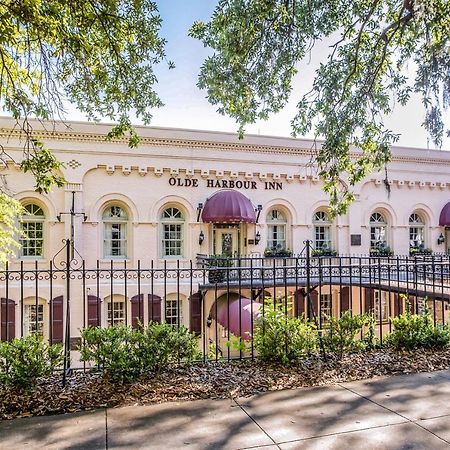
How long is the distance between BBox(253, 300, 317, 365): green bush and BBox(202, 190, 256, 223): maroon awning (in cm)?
1139

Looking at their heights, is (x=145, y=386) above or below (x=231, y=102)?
below

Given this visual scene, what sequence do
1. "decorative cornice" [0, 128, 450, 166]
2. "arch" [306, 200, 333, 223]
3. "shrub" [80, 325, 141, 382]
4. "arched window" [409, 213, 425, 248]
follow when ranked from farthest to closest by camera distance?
"arched window" [409, 213, 425, 248] → "arch" [306, 200, 333, 223] → "decorative cornice" [0, 128, 450, 166] → "shrub" [80, 325, 141, 382]

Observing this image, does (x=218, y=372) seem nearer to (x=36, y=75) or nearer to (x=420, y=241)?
(x=36, y=75)

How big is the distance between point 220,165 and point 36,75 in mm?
11799

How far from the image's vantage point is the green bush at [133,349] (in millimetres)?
5152

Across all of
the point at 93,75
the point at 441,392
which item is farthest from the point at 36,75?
the point at 441,392

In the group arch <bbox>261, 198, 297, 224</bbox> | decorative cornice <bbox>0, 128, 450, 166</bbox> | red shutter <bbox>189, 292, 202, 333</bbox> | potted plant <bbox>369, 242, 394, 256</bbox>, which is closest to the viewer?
decorative cornice <bbox>0, 128, 450, 166</bbox>

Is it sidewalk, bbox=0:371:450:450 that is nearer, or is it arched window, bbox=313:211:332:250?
sidewalk, bbox=0:371:450:450

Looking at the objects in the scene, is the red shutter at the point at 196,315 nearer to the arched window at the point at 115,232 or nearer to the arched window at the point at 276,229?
the arched window at the point at 115,232

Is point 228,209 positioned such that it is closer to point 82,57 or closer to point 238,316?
point 238,316

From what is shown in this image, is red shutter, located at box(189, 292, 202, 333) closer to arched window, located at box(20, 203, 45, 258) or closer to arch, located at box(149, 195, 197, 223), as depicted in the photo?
arch, located at box(149, 195, 197, 223)

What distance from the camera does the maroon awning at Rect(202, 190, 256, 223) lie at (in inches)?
683

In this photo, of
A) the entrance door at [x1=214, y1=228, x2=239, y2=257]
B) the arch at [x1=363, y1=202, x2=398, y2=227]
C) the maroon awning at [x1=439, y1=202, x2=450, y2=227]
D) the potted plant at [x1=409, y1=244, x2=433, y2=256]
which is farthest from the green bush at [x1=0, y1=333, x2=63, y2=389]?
the maroon awning at [x1=439, y1=202, x2=450, y2=227]

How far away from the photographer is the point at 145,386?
16.4 feet
